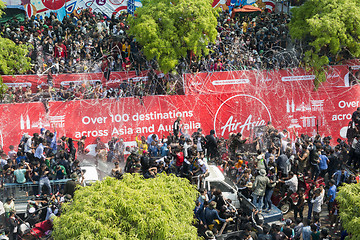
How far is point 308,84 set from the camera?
2114 centimetres

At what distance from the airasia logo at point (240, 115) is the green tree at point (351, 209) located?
27.0ft

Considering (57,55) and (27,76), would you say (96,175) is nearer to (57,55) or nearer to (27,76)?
(27,76)

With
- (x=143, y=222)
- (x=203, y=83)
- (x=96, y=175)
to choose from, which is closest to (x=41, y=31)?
(x=203, y=83)

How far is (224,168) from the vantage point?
54.0 ft

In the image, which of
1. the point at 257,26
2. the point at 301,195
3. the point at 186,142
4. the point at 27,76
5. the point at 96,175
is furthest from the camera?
the point at 257,26

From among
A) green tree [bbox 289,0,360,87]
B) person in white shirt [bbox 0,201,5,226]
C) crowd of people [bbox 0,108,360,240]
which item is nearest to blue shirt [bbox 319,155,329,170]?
crowd of people [bbox 0,108,360,240]

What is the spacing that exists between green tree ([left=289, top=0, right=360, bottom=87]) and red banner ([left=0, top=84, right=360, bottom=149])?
53.8 inches

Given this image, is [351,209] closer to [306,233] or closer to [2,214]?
[306,233]

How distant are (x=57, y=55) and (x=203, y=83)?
621 centimetres

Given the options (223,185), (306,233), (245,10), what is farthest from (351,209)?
(245,10)

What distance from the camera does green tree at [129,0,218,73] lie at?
19.8 metres

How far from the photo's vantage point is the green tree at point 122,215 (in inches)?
374

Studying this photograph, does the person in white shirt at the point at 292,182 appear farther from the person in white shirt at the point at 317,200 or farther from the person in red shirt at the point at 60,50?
the person in red shirt at the point at 60,50

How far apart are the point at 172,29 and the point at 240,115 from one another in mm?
4429
